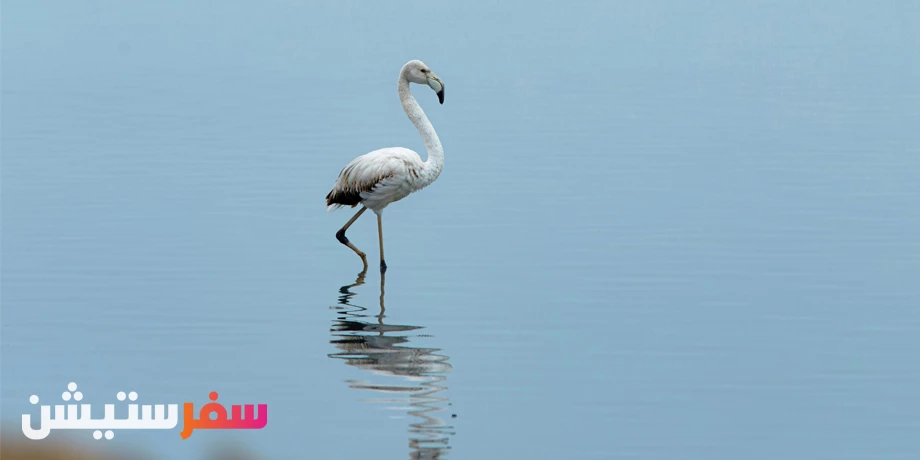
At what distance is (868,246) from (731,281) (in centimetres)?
248

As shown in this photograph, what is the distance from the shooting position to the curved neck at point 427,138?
16922mm

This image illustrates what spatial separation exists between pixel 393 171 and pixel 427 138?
0.66m

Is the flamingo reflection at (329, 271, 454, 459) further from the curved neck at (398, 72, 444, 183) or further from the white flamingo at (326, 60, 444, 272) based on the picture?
the curved neck at (398, 72, 444, 183)

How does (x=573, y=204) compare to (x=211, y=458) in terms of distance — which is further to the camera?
(x=573, y=204)

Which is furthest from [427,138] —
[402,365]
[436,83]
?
[402,365]

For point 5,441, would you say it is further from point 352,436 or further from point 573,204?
point 573,204

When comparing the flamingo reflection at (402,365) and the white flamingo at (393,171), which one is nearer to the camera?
the flamingo reflection at (402,365)

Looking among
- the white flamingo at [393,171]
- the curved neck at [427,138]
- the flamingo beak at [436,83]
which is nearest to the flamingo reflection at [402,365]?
the white flamingo at [393,171]

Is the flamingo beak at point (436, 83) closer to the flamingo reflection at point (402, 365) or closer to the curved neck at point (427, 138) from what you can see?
the curved neck at point (427, 138)

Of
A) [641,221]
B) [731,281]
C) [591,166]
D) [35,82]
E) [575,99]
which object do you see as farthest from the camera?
[35,82]

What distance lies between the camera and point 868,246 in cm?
1770

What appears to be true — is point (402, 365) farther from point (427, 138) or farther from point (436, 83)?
point (436, 83)

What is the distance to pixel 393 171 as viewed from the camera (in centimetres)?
1664

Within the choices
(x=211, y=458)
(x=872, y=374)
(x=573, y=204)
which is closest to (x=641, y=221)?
(x=573, y=204)
